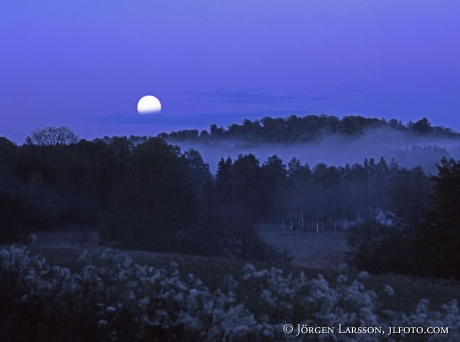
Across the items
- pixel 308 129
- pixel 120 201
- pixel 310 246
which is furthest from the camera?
pixel 308 129

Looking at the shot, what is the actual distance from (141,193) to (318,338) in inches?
2344

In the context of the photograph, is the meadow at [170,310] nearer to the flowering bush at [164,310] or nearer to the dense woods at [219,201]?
the flowering bush at [164,310]

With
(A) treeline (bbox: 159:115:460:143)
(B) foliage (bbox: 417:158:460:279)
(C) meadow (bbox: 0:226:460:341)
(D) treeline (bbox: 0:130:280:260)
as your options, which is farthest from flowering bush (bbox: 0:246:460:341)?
(A) treeline (bbox: 159:115:460:143)

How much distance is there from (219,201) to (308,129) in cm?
8709

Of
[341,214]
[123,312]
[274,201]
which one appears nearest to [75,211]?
[274,201]

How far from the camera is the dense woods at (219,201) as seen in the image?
1641 inches

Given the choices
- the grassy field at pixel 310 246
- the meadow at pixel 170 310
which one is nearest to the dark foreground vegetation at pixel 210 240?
the meadow at pixel 170 310

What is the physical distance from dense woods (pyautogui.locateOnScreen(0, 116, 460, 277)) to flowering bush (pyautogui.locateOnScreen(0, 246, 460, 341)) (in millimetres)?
27142

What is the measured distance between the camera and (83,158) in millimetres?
78750

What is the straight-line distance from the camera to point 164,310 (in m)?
7.49

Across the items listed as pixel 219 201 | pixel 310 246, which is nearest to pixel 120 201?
pixel 219 201

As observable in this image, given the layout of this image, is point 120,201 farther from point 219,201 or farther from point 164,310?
point 164,310

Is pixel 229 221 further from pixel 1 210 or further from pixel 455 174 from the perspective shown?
pixel 455 174

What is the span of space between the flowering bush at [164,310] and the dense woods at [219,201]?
27.1 m
